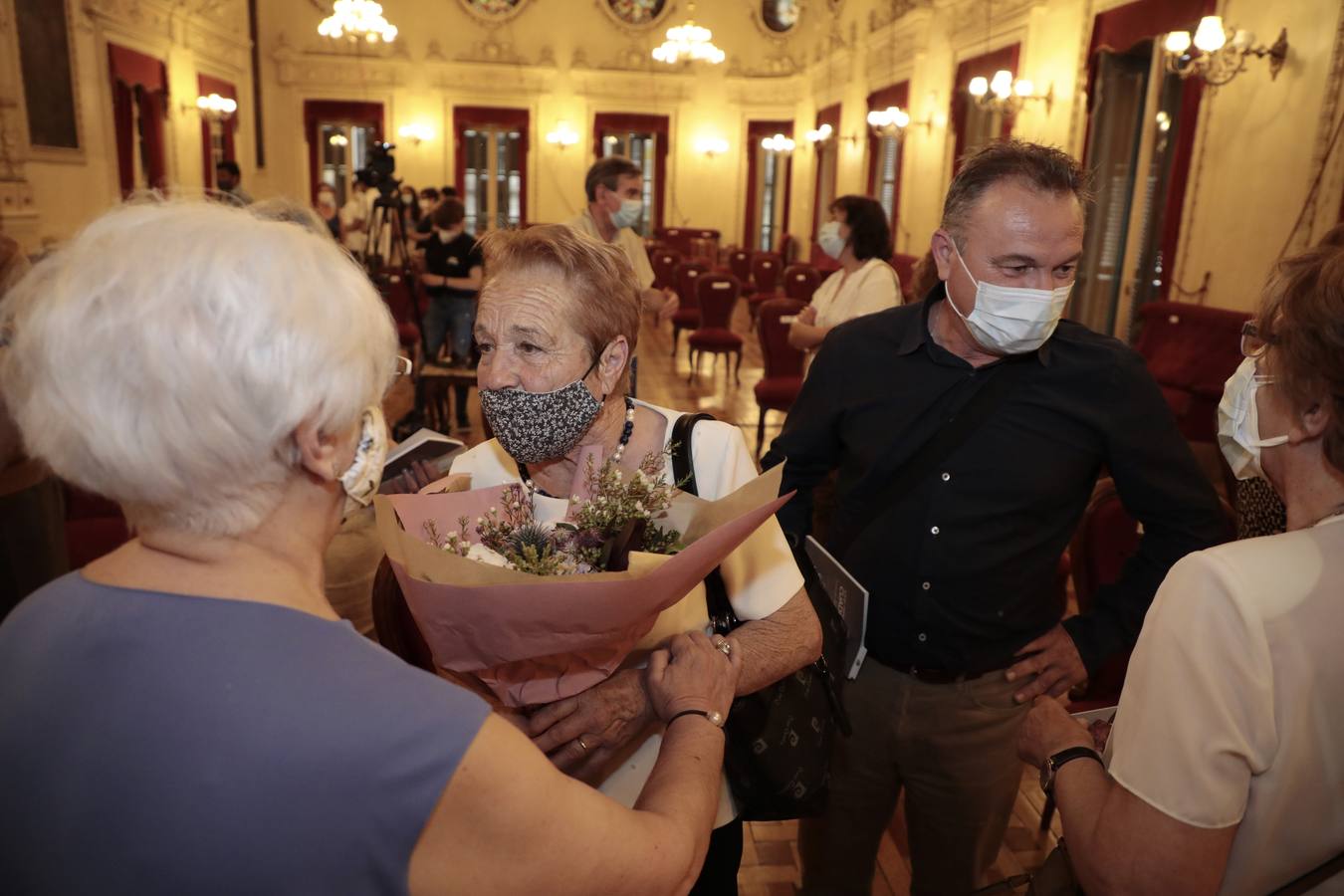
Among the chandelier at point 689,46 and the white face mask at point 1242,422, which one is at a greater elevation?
the chandelier at point 689,46

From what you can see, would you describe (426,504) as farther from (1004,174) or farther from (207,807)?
(1004,174)

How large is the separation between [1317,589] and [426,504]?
1.12 m

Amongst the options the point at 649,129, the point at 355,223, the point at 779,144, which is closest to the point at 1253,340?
the point at 355,223

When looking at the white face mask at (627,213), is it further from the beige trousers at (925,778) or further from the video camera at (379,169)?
the beige trousers at (925,778)

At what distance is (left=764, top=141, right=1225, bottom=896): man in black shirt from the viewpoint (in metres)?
1.83

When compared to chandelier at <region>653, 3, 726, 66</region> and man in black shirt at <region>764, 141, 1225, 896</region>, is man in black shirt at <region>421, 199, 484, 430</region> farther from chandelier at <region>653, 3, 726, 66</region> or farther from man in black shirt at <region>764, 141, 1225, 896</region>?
chandelier at <region>653, 3, 726, 66</region>

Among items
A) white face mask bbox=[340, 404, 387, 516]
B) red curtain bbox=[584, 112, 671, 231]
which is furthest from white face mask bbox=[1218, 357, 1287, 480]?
red curtain bbox=[584, 112, 671, 231]

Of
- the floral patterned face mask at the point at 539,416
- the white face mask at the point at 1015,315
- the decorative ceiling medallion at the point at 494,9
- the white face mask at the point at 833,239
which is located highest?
the decorative ceiling medallion at the point at 494,9

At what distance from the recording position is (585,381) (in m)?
1.51

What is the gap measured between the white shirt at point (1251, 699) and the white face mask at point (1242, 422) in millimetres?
206

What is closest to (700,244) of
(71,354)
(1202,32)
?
(1202,32)

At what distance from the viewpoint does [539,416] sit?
1.47 m

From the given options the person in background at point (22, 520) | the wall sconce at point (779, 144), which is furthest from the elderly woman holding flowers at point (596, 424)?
the wall sconce at point (779, 144)

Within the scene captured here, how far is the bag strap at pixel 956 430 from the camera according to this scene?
1.87 metres
